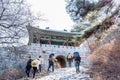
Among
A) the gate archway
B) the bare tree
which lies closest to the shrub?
the bare tree

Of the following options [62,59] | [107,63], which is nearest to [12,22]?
[107,63]

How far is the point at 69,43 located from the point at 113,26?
2338 centimetres

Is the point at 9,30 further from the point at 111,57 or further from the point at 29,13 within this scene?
the point at 111,57

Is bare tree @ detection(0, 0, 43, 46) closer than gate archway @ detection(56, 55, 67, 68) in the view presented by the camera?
Yes

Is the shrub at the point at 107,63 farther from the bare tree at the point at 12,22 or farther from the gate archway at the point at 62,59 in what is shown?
the gate archway at the point at 62,59

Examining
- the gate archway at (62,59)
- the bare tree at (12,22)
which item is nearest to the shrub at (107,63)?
the bare tree at (12,22)

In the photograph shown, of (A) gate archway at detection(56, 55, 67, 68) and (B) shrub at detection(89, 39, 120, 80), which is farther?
(A) gate archway at detection(56, 55, 67, 68)

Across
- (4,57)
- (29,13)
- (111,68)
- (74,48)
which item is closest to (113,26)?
(111,68)

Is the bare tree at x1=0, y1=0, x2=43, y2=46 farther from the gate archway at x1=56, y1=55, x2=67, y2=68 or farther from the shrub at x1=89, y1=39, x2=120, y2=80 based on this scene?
the gate archway at x1=56, y1=55, x2=67, y2=68

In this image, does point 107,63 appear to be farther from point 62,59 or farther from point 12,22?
point 62,59

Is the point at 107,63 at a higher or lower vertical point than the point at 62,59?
lower

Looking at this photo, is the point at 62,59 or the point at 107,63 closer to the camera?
the point at 107,63

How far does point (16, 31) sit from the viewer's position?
1934 cm

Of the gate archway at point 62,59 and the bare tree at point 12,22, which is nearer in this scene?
the bare tree at point 12,22
